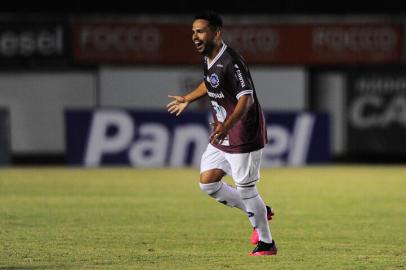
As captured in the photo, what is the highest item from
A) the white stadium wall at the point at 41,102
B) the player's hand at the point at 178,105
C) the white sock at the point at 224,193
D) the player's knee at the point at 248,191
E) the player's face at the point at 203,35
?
the player's face at the point at 203,35

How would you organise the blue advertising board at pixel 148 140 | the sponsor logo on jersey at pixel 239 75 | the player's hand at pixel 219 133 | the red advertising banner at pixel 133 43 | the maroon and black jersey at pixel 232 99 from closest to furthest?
the player's hand at pixel 219 133 → the sponsor logo on jersey at pixel 239 75 → the maroon and black jersey at pixel 232 99 → the blue advertising board at pixel 148 140 → the red advertising banner at pixel 133 43

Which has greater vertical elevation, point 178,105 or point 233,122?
point 233,122

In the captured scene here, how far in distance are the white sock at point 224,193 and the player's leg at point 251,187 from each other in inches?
14.1

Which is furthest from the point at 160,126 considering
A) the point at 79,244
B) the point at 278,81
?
the point at 79,244

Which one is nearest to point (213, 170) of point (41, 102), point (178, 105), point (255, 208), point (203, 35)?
point (255, 208)

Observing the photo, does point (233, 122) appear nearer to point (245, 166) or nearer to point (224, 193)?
point (245, 166)

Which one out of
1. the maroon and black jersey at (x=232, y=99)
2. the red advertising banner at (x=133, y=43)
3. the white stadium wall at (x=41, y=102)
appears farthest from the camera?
the white stadium wall at (x=41, y=102)

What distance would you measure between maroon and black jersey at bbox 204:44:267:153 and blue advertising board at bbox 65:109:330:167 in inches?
570

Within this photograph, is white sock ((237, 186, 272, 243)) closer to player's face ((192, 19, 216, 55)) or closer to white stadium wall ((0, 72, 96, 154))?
player's face ((192, 19, 216, 55))

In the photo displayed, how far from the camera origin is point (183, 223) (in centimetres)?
1257

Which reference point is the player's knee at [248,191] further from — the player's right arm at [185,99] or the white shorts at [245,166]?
the player's right arm at [185,99]

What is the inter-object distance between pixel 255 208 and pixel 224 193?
0.53 m

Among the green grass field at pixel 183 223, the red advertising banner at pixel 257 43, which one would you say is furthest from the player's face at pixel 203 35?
the red advertising banner at pixel 257 43

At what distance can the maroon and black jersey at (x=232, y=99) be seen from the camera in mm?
9180
